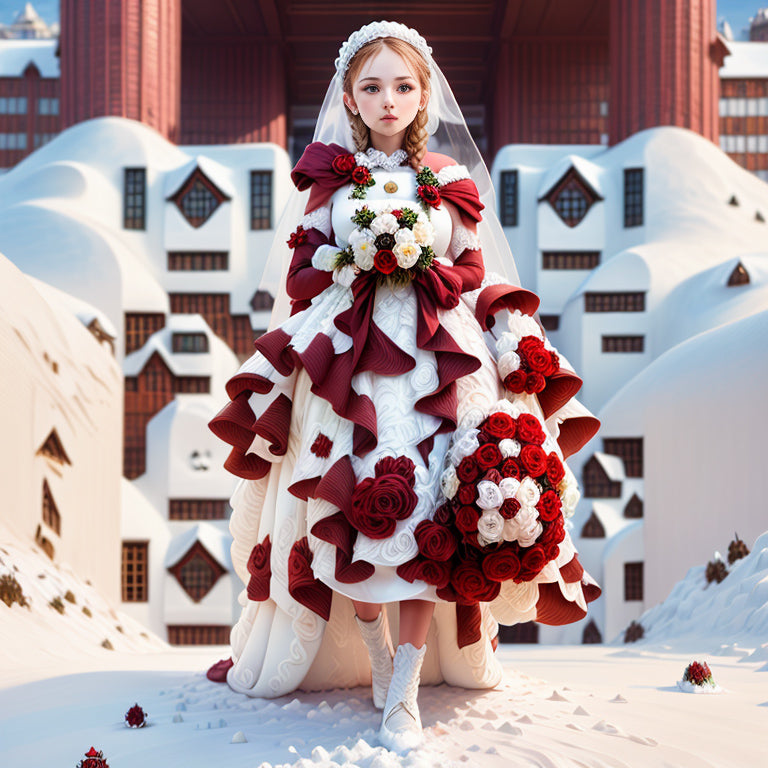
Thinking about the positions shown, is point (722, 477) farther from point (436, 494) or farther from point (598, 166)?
point (598, 166)

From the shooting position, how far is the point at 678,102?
19.3m

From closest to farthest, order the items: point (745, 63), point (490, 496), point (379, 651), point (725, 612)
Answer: point (490, 496), point (379, 651), point (725, 612), point (745, 63)

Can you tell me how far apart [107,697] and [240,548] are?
960mm

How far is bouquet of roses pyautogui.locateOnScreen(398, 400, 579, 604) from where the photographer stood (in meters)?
3.28

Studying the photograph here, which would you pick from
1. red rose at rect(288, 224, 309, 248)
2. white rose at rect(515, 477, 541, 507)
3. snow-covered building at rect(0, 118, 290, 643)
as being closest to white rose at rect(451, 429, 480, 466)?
white rose at rect(515, 477, 541, 507)

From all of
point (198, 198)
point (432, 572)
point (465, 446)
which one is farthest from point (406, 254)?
point (198, 198)

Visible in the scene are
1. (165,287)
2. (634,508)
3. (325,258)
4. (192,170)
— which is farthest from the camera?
(165,287)

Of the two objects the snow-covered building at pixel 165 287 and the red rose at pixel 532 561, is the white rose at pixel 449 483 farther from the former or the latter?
the snow-covered building at pixel 165 287

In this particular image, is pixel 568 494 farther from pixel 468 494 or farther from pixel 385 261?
pixel 385 261

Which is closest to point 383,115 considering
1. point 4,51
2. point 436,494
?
point 436,494

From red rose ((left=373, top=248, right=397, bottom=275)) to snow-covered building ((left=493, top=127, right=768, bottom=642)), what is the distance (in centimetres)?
992

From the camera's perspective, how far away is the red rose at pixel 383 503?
3326 millimetres

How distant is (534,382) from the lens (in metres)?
3.65

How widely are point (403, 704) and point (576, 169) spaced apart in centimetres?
1674
